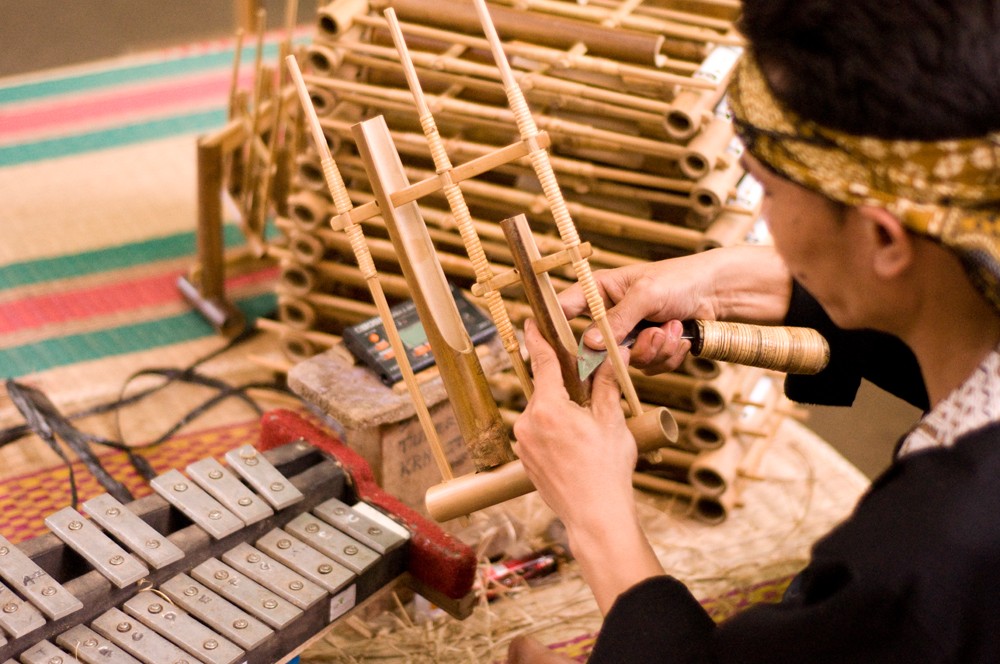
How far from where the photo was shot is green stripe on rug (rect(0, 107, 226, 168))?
3518 millimetres

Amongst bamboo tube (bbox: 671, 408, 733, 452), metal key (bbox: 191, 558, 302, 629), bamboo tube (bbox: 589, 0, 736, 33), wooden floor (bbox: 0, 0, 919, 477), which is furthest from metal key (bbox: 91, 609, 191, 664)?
wooden floor (bbox: 0, 0, 919, 477)

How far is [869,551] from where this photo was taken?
949 mm

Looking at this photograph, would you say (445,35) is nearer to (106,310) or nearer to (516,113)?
(516,113)

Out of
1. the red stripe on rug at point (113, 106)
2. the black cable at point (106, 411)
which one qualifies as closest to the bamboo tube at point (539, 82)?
the black cable at point (106, 411)

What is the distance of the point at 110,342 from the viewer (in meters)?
2.74

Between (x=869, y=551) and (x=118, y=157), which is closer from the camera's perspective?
(x=869, y=551)

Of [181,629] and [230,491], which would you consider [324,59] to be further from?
[181,629]

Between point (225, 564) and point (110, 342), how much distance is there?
1.36 meters

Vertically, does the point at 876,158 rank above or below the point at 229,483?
above

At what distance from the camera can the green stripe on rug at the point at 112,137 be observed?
352 cm

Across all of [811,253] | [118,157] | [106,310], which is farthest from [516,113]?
[118,157]

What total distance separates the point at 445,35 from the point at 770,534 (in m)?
1.32

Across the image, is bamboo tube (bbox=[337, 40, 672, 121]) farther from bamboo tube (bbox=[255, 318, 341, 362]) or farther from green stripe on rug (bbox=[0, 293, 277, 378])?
green stripe on rug (bbox=[0, 293, 277, 378])

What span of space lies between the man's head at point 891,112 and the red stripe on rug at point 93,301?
7.50 ft
